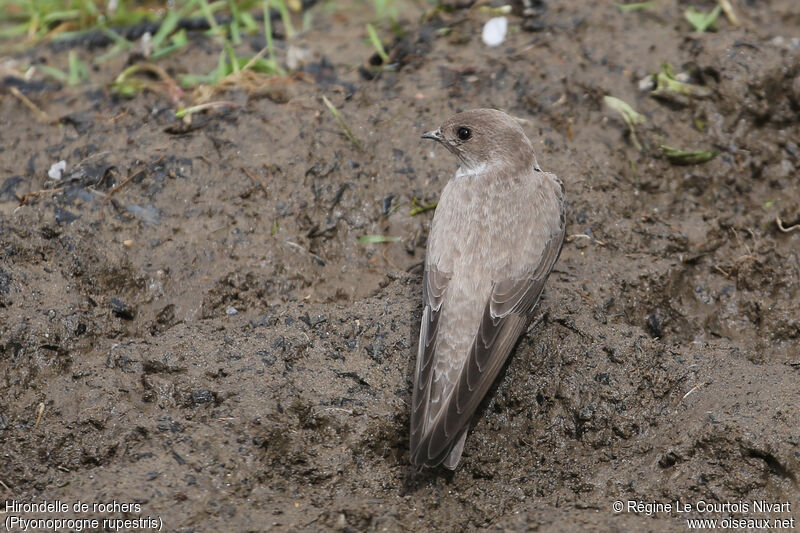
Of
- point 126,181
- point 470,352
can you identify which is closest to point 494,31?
point 126,181

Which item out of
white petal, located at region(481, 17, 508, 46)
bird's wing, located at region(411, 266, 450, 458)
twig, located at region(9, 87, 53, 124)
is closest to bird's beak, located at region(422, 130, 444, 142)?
bird's wing, located at region(411, 266, 450, 458)

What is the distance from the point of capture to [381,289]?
18.1ft

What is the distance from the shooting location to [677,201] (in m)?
A: 6.13

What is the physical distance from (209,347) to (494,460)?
67.8 inches

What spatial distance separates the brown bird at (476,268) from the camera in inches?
175

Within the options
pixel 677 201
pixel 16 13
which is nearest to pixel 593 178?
pixel 677 201

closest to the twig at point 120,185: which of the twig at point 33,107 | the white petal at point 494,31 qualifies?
the twig at point 33,107

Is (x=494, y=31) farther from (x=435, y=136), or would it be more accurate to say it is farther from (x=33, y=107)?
(x=33, y=107)

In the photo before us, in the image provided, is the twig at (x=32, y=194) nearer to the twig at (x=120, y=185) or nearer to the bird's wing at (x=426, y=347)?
the twig at (x=120, y=185)

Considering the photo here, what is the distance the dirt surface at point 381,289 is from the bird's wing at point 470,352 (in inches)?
9.4

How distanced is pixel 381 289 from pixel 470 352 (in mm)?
1057

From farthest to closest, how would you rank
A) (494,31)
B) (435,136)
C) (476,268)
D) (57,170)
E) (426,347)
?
(494,31) < (57,170) < (435,136) < (476,268) < (426,347)

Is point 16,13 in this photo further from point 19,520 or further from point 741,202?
point 741,202

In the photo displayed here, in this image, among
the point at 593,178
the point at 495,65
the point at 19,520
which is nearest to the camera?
the point at 19,520
